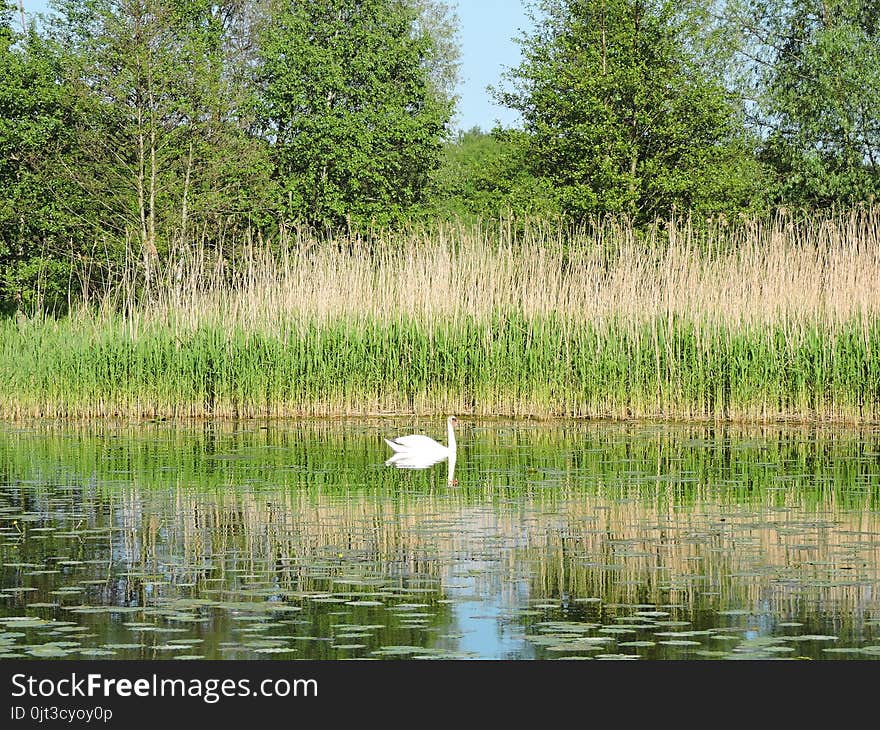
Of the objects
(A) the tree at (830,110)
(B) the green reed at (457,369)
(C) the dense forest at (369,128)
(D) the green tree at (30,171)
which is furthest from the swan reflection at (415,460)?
(A) the tree at (830,110)

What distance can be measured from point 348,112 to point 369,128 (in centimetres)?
134

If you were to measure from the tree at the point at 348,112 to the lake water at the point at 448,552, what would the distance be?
16.9 m

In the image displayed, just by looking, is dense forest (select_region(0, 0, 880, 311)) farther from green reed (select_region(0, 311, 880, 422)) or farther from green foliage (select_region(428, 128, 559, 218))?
green reed (select_region(0, 311, 880, 422))

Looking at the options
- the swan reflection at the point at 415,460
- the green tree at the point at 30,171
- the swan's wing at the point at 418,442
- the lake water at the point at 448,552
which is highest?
the green tree at the point at 30,171

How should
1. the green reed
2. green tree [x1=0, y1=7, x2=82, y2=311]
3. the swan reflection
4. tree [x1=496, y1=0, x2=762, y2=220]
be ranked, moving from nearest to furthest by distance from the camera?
1. the swan reflection
2. the green reed
3. green tree [x1=0, y1=7, x2=82, y2=311]
4. tree [x1=496, y1=0, x2=762, y2=220]

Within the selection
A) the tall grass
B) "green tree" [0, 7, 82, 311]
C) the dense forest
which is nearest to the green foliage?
the dense forest

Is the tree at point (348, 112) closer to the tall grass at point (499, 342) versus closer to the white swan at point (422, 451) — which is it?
the tall grass at point (499, 342)

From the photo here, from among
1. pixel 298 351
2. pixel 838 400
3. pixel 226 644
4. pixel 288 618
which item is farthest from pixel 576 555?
pixel 298 351

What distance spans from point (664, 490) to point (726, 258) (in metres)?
6.62

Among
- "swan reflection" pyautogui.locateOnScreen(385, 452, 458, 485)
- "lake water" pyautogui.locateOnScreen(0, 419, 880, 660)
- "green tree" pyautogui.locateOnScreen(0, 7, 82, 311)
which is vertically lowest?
"lake water" pyautogui.locateOnScreen(0, 419, 880, 660)

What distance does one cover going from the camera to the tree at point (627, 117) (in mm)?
27906

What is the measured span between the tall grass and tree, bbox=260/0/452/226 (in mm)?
11748

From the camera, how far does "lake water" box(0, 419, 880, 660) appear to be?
6.20 metres
